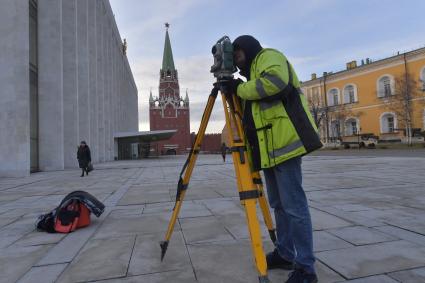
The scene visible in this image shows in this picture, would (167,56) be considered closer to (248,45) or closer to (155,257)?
(155,257)

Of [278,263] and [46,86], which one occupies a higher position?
[46,86]

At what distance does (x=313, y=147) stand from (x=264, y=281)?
3.26 ft

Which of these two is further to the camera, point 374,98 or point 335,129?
point 335,129

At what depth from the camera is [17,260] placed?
313cm

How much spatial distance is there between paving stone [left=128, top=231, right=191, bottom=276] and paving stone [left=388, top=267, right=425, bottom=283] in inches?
67.6

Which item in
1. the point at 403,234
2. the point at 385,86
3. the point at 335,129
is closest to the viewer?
the point at 403,234

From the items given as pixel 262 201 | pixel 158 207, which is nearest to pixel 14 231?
pixel 158 207

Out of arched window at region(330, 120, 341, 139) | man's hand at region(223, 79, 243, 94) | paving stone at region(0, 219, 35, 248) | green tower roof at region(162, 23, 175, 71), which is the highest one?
green tower roof at region(162, 23, 175, 71)

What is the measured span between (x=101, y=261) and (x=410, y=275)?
273 cm

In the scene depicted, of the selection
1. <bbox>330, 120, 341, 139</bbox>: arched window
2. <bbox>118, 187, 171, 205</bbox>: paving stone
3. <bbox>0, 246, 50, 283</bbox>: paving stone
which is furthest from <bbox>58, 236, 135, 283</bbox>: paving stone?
<bbox>330, 120, 341, 139</bbox>: arched window

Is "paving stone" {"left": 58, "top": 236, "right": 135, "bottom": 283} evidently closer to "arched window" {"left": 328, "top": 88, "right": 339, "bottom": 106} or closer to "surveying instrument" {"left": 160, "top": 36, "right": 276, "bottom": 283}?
"surveying instrument" {"left": 160, "top": 36, "right": 276, "bottom": 283}

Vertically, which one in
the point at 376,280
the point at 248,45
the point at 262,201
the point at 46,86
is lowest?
the point at 376,280

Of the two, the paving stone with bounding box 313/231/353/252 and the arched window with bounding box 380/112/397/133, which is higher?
the arched window with bounding box 380/112/397/133

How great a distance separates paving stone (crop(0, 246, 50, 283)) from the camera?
2.75 m
